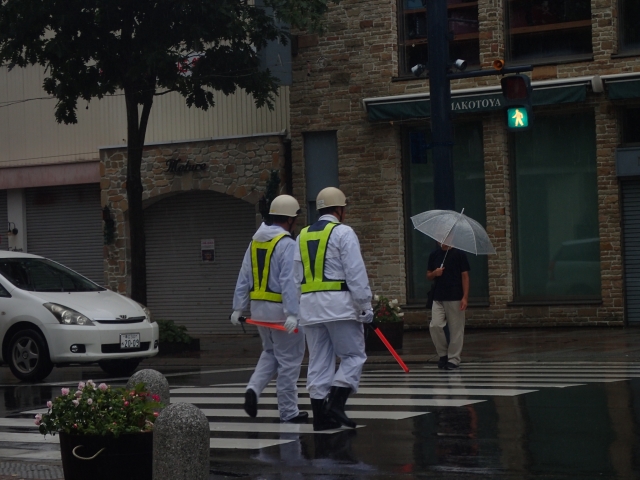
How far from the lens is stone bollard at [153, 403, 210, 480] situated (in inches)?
256

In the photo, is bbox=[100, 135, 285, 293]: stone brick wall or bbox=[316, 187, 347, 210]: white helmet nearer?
bbox=[316, 187, 347, 210]: white helmet

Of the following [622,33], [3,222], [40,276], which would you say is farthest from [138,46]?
[3,222]

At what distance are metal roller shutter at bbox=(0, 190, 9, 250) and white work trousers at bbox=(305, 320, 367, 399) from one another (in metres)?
20.8

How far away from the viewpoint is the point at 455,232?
14602mm

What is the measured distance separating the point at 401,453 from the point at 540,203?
1445 centimetres

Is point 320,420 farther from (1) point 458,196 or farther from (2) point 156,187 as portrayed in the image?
(2) point 156,187

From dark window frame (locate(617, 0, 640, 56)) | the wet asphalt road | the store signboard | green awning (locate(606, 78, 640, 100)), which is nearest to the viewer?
the wet asphalt road

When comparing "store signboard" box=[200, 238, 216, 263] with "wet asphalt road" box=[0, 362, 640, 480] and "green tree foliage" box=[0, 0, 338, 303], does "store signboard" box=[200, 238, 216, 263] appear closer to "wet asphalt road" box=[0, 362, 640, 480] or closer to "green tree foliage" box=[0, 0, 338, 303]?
"green tree foliage" box=[0, 0, 338, 303]

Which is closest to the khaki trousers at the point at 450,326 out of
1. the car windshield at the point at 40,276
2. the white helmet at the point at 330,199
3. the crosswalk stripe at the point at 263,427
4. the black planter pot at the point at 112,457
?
the car windshield at the point at 40,276

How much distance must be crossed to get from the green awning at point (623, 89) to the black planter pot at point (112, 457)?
15153 millimetres

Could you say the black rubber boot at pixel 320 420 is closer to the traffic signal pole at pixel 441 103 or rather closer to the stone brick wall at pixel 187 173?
the traffic signal pole at pixel 441 103

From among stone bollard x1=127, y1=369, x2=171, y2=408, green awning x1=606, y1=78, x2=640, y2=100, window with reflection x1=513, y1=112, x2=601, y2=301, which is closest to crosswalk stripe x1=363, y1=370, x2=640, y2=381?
stone bollard x1=127, y1=369, x2=171, y2=408

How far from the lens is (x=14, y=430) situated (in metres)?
10.6

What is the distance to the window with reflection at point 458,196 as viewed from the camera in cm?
2239
